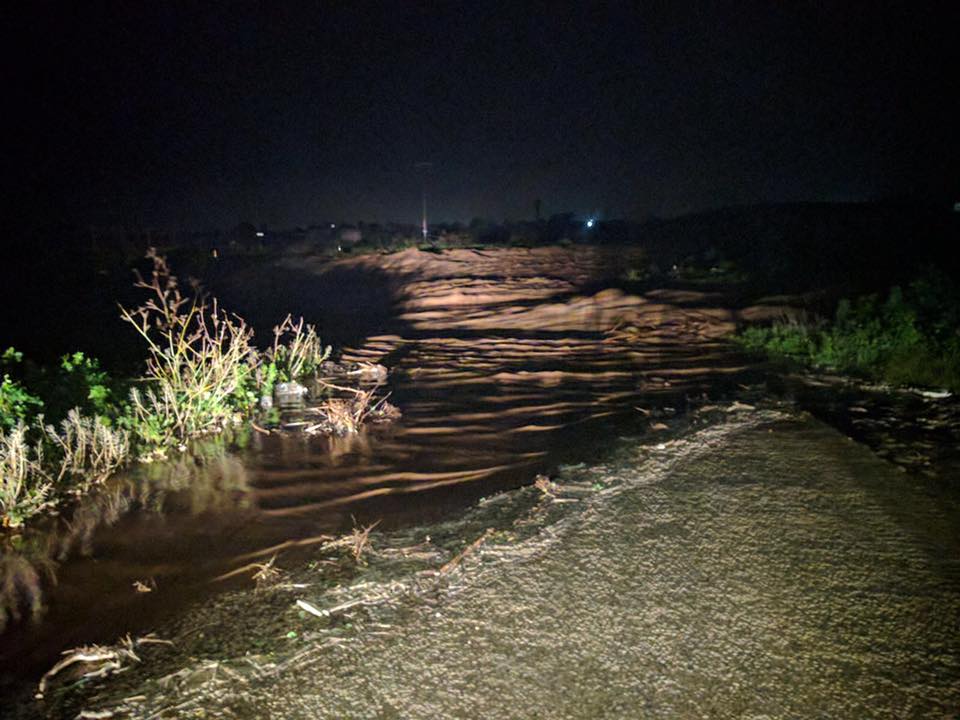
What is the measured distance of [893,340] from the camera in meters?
8.66

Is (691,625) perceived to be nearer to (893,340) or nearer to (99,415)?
(99,415)

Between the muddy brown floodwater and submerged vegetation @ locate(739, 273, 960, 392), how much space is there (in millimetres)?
1891

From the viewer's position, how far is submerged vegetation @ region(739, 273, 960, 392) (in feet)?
25.3

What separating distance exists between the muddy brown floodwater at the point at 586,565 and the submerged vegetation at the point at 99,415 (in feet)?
1.48

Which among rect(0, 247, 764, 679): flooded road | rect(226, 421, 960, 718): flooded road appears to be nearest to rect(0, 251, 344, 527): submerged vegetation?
rect(0, 247, 764, 679): flooded road

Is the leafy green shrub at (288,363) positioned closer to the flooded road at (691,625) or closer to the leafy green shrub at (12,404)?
the leafy green shrub at (12,404)

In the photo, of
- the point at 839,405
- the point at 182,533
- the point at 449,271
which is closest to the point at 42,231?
the point at 449,271

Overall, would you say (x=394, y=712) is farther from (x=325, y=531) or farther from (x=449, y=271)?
(x=449, y=271)

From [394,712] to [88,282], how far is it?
30.6m

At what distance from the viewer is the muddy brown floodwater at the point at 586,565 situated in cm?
266

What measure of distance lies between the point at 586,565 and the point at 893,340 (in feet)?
23.9

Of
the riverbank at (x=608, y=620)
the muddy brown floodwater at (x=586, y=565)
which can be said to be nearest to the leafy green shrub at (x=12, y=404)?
the muddy brown floodwater at (x=586, y=565)

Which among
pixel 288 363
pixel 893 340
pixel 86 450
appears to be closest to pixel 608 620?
pixel 86 450

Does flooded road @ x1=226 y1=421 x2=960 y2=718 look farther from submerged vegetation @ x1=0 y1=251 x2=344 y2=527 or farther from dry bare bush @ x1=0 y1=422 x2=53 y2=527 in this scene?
submerged vegetation @ x1=0 y1=251 x2=344 y2=527
